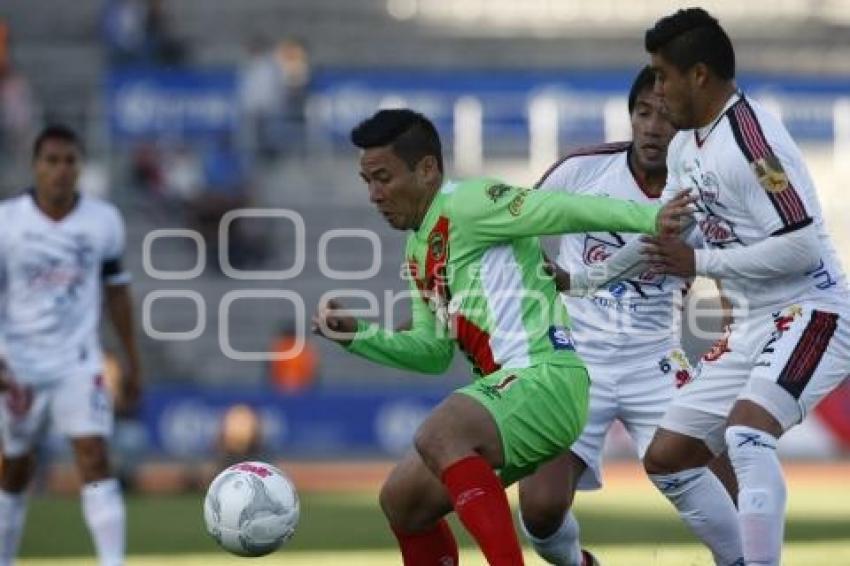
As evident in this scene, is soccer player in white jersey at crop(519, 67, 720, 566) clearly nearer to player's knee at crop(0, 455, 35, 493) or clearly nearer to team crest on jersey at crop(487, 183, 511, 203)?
team crest on jersey at crop(487, 183, 511, 203)

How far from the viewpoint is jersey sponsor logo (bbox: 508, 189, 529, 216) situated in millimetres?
7332

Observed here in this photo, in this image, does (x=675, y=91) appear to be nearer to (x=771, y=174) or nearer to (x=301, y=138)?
(x=771, y=174)

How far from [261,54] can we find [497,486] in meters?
18.9

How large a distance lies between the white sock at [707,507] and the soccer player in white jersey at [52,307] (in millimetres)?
3819

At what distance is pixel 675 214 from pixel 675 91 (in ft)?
2.41

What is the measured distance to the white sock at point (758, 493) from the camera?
24.1 ft

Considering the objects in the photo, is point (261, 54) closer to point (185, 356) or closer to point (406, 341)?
point (185, 356)

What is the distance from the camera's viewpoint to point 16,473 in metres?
10.6

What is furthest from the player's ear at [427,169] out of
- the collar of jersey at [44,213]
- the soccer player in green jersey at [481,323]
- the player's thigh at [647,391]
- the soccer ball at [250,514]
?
the collar of jersey at [44,213]

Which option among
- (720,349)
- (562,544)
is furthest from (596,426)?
(720,349)

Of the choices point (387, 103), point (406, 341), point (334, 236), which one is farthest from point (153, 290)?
point (406, 341)

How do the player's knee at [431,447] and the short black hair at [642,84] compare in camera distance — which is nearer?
the player's knee at [431,447]

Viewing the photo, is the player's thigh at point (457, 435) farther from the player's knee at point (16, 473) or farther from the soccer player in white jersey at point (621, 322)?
the player's knee at point (16, 473)

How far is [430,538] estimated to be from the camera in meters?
7.64
